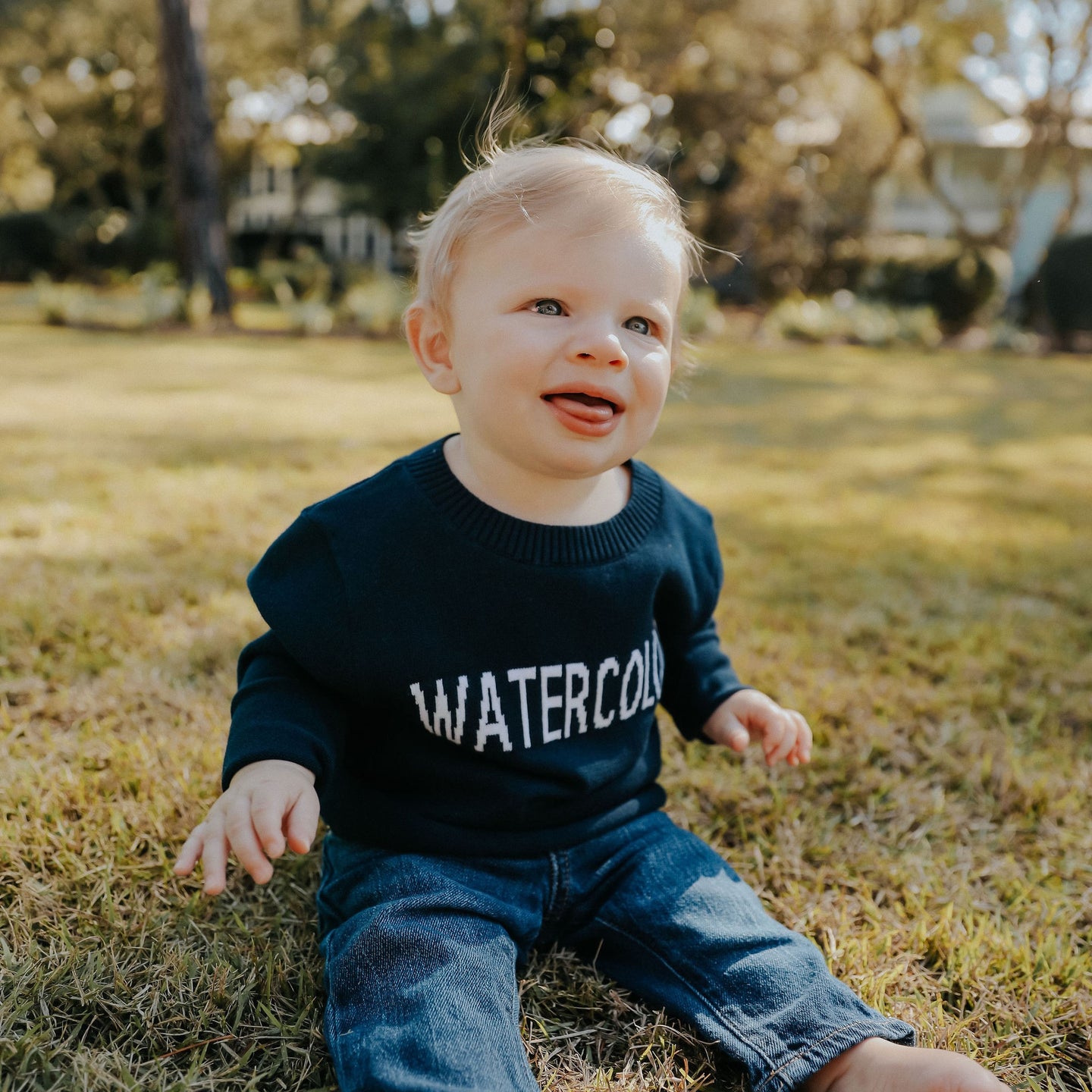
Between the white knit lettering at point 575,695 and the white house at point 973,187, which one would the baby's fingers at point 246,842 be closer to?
the white knit lettering at point 575,695

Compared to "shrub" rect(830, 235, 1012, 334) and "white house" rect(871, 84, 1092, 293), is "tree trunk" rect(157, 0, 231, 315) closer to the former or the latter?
"shrub" rect(830, 235, 1012, 334)

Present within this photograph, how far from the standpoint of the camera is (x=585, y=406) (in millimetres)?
1408

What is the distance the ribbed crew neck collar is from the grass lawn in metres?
0.58

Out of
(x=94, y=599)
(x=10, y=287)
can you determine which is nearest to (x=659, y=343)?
(x=94, y=599)

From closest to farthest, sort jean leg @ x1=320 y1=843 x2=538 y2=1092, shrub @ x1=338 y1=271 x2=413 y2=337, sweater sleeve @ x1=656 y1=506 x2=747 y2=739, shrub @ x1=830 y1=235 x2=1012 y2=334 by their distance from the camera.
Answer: jean leg @ x1=320 y1=843 x2=538 y2=1092 → sweater sleeve @ x1=656 y1=506 x2=747 y2=739 → shrub @ x1=338 y1=271 x2=413 y2=337 → shrub @ x1=830 y1=235 x2=1012 y2=334

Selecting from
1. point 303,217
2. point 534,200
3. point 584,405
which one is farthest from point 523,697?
point 303,217

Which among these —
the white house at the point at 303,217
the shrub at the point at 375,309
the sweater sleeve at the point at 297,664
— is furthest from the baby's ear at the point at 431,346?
the white house at the point at 303,217

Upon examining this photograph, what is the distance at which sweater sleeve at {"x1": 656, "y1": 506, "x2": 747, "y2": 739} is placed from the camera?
5.58 ft

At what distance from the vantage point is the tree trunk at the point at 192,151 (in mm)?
10117

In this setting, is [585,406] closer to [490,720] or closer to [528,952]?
[490,720]

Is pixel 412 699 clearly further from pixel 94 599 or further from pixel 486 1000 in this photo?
pixel 94 599

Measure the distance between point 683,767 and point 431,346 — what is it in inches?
37.8

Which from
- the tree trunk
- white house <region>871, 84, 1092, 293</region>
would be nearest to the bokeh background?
the tree trunk

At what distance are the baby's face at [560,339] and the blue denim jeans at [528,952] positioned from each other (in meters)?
0.59
